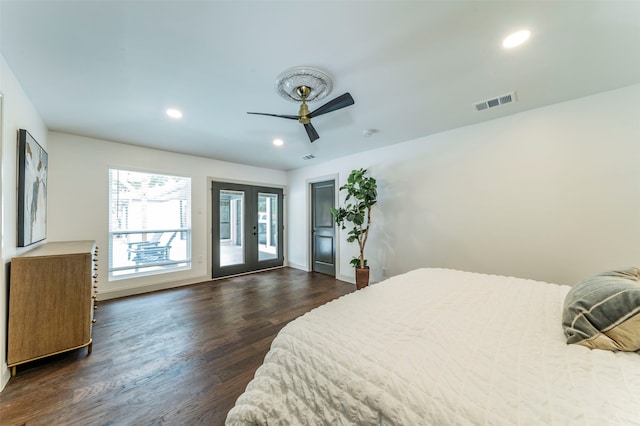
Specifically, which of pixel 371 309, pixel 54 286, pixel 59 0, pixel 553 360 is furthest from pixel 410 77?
pixel 54 286

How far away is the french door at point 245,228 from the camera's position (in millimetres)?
4852

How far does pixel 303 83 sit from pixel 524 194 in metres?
2.80

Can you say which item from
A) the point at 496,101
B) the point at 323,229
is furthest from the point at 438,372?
the point at 323,229

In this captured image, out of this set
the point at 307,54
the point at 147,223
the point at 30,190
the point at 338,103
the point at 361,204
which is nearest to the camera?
the point at 307,54

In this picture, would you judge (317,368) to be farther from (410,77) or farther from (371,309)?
(410,77)

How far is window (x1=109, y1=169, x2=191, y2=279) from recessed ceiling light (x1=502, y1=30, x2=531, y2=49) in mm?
4815

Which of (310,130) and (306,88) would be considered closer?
(306,88)

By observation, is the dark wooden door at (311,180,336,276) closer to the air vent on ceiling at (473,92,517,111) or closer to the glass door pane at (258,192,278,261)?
the glass door pane at (258,192,278,261)

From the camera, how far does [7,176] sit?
184 centimetres

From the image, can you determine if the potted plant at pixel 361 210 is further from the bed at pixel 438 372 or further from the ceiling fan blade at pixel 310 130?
the bed at pixel 438 372

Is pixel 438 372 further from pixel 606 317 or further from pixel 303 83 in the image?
pixel 303 83

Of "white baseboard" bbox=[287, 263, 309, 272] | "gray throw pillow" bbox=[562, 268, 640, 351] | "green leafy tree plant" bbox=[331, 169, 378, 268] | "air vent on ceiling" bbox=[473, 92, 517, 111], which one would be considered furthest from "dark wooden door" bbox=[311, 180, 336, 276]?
"gray throw pillow" bbox=[562, 268, 640, 351]

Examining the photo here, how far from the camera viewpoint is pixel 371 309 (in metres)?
1.45

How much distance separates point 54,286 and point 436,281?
3349 mm
